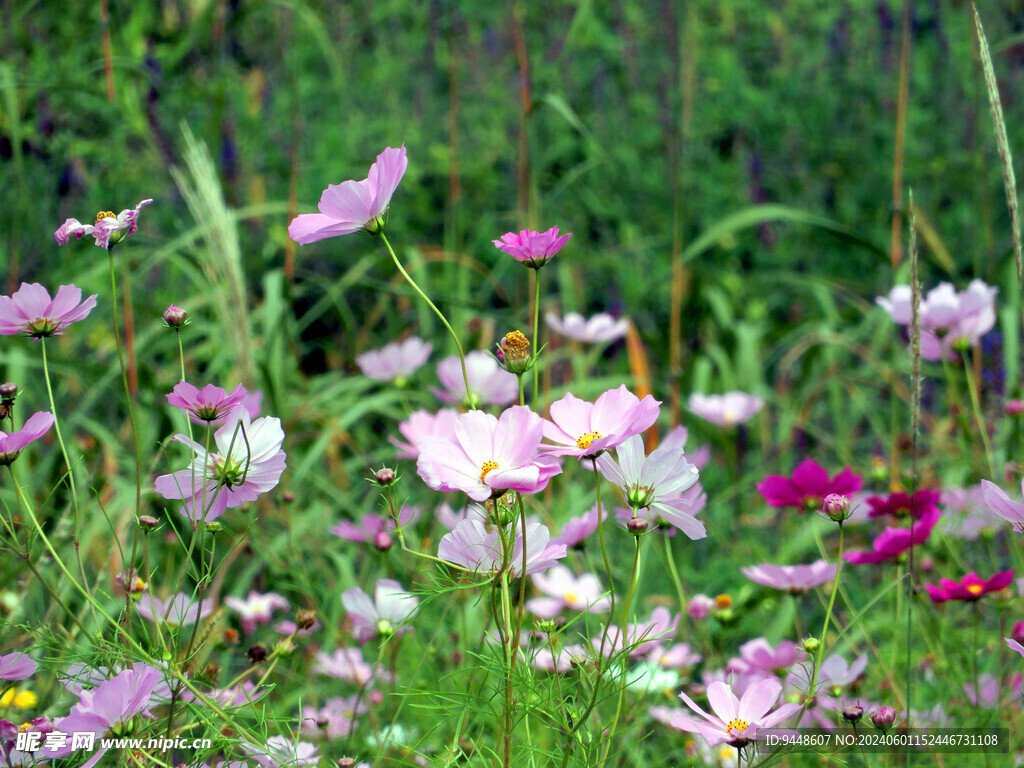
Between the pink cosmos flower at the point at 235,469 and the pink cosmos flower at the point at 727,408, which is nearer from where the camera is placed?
the pink cosmos flower at the point at 235,469

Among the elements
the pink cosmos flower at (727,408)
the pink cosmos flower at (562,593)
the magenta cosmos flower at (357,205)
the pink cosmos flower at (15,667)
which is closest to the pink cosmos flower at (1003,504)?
the magenta cosmos flower at (357,205)

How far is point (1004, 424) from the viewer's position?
6.34ft

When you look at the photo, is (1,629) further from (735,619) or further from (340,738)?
(735,619)

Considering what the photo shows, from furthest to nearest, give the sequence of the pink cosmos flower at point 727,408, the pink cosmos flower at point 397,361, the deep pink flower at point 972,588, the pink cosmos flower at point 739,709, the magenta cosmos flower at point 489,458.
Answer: the pink cosmos flower at point 727,408 → the pink cosmos flower at point 397,361 → the deep pink flower at point 972,588 → the pink cosmos flower at point 739,709 → the magenta cosmos flower at point 489,458

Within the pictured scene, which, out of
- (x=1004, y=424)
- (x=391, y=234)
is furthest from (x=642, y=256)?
(x=1004, y=424)

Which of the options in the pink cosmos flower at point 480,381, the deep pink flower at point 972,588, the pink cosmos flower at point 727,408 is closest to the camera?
the deep pink flower at point 972,588

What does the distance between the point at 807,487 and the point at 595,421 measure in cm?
47

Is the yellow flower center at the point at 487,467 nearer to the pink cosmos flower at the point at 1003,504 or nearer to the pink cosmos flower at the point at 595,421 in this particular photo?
the pink cosmos flower at the point at 595,421

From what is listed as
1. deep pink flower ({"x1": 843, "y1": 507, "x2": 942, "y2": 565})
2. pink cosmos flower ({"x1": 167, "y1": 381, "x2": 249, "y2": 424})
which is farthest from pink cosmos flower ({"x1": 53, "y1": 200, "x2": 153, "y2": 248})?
deep pink flower ({"x1": 843, "y1": 507, "x2": 942, "y2": 565})

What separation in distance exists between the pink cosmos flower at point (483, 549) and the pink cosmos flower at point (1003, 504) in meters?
0.31

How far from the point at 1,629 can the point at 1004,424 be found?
1.81 metres

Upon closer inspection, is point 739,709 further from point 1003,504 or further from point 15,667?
point 15,667

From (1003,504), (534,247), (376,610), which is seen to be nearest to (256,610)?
(376,610)

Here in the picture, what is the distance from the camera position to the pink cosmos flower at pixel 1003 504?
0.69 m
